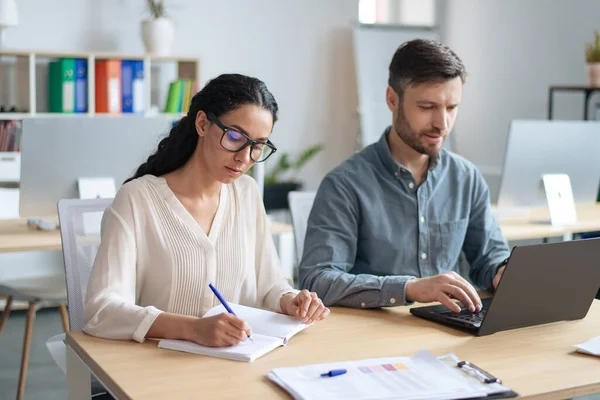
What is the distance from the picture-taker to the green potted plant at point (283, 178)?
18.2 feet

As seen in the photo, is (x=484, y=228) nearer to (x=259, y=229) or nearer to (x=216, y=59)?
(x=259, y=229)

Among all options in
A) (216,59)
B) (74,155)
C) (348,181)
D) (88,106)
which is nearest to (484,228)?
(348,181)

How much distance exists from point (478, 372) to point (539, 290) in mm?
369

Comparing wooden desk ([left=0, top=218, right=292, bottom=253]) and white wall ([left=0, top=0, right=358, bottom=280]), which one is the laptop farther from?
white wall ([left=0, top=0, right=358, bottom=280])

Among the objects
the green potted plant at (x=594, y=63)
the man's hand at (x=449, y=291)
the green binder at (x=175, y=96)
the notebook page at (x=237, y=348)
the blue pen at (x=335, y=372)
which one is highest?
the green potted plant at (x=594, y=63)

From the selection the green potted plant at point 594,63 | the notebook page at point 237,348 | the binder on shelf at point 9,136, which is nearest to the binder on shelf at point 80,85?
the binder on shelf at point 9,136

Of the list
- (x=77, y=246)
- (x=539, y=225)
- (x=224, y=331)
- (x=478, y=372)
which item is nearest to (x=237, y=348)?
(x=224, y=331)

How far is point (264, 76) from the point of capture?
18.7ft

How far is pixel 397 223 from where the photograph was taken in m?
2.17

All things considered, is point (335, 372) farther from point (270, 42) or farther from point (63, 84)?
point (270, 42)

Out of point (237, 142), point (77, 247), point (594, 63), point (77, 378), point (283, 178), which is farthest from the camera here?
point (283, 178)

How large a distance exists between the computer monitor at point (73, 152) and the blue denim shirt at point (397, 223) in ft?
3.13

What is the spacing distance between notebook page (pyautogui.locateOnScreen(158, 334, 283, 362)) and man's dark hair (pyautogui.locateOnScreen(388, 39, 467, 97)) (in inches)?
33.4

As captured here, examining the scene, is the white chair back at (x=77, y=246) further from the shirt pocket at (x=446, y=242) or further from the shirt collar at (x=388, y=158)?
the shirt pocket at (x=446, y=242)
